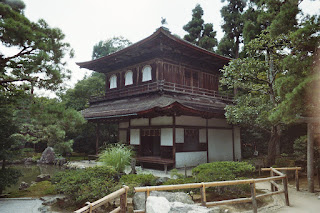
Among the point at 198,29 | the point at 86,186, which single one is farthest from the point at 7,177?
the point at 198,29

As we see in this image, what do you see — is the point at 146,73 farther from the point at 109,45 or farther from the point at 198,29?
the point at 109,45

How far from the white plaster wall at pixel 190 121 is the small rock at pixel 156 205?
7759 mm

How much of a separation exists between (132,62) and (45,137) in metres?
9.22

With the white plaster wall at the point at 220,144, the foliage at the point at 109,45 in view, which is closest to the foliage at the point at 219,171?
the white plaster wall at the point at 220,144

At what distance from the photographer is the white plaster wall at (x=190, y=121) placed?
462 inches

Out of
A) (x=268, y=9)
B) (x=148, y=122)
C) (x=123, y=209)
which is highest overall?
(x=268, y=9)

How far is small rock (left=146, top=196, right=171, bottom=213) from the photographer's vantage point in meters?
3.70

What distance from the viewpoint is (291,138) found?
1556 centimetres

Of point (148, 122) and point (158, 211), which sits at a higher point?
point (148, 122)

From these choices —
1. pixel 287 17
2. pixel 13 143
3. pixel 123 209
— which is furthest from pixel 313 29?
pixel 13 143

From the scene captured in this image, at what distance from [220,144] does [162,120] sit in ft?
14.8

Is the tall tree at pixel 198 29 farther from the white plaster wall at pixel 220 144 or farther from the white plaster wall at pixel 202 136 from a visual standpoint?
the white plaster wall at pixel 202 136

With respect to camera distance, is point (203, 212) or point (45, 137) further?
point (45, 137)

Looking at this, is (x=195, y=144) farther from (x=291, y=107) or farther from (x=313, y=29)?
(x=313, y=29)
